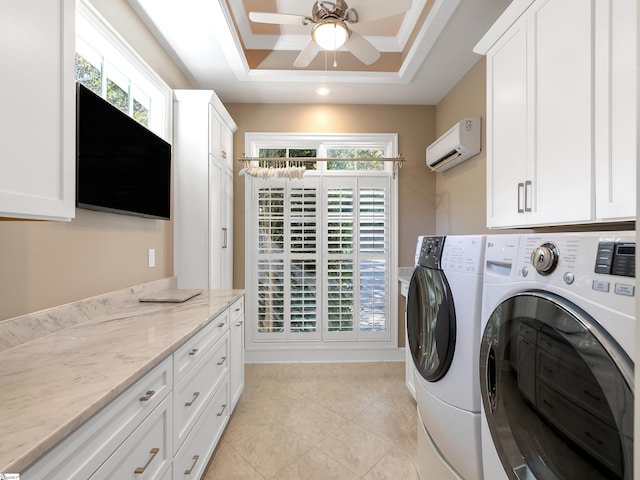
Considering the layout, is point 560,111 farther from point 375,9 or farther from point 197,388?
point 197,388

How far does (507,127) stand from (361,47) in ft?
3.40

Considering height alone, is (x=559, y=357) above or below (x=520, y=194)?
below

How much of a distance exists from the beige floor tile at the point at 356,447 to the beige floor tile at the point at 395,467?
0.03 meters

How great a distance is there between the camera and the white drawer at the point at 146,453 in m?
0.82

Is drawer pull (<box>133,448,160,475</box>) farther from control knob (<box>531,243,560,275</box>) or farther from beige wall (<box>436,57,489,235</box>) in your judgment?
beige wall (<box>436,57,489,235</box>)

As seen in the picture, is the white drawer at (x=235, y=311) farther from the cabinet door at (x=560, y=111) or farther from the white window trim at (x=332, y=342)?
the cabinet door at (x=560, y=111)

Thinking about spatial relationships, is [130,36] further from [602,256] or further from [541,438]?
[541,438]

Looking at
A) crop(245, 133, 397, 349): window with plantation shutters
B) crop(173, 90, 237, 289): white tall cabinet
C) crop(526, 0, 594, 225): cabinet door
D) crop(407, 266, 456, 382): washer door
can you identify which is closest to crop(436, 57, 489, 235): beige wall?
crop(245, 133, 397, 349): window with plantation shutters

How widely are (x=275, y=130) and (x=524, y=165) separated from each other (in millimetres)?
2442

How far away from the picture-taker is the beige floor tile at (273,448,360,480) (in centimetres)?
162

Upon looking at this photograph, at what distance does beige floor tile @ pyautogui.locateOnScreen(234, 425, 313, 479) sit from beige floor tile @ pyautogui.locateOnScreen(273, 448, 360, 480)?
0.14 feet

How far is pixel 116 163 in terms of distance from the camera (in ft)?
5.24

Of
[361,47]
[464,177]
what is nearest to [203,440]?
[361,47]

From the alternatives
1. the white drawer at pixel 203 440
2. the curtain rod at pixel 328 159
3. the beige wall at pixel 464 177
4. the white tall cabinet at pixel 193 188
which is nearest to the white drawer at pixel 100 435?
the white drawer at pixel 203 440
